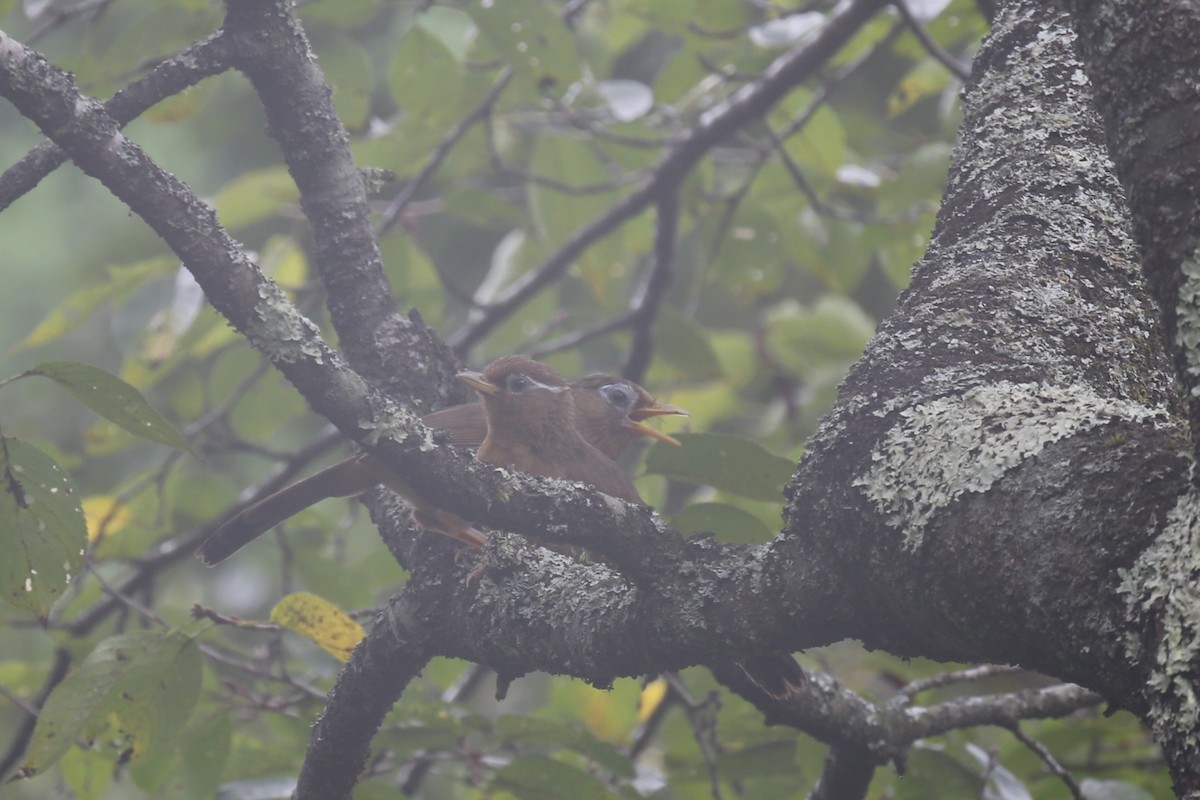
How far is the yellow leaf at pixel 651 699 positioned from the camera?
3934mm

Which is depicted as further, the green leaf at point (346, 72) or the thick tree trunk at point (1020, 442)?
the green leaf at point (346, 72)

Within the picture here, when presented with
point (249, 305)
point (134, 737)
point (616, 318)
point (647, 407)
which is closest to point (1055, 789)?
point (647, 407)

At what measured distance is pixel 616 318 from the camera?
450 cm

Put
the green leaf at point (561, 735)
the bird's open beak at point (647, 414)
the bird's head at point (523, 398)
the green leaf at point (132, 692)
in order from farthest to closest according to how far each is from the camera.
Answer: the bird's open beak at point (647, 414)
the bird's head at point (523, 398)
the green leaf at point (561, 735)
the green leaf at point (132, 692)

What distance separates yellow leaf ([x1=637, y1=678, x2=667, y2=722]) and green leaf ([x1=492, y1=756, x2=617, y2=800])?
1206 mm

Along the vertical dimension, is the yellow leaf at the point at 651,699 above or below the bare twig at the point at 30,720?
below

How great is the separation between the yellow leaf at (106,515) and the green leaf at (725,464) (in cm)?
221

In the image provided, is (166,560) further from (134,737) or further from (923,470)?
(923,470)

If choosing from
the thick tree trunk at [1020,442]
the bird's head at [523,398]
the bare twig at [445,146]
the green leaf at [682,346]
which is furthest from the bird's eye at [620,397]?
the thick tree trunk at [1020,442]

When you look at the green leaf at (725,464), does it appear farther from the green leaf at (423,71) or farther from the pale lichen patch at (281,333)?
the green leaf at (423,71)

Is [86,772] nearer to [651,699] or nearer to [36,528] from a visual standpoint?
[36,528]

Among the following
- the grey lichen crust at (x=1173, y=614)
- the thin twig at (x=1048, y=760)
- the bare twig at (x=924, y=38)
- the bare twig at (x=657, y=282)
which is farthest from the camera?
the bare twig at (x=657, y=282)

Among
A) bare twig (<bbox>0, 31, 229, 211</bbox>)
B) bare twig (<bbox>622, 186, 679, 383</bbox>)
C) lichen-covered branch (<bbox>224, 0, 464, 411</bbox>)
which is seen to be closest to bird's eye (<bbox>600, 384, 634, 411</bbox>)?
bare twig (<bbox>622, 186, 679, 383</bbox>)

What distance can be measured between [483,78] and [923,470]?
3.13 metres
